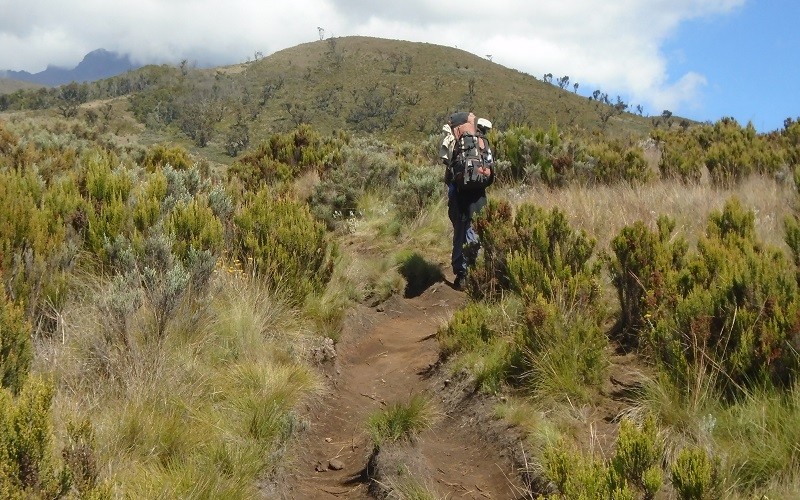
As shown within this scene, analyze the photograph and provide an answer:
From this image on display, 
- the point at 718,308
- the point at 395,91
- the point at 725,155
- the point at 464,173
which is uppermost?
the point at 395,91

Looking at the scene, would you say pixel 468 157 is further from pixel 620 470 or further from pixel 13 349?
pixel 13 349

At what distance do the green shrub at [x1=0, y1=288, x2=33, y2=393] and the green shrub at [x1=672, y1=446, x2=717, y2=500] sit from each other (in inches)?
122

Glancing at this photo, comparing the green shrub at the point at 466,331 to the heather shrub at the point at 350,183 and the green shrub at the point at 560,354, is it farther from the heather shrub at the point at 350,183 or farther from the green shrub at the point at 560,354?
the heather shrub at the point at 350,183

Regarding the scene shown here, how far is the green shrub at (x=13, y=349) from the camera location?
3073 millimetres

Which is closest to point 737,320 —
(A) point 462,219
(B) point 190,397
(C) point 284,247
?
(B) point 190,397

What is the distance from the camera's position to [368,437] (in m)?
4.46

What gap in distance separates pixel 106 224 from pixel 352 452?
2940 millimetres

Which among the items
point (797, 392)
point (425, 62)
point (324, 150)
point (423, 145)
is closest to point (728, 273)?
point (797, 392)

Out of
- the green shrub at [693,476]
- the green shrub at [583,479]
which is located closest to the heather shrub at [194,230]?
the green shrub at [583,479]

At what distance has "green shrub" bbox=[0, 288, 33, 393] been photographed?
307cm

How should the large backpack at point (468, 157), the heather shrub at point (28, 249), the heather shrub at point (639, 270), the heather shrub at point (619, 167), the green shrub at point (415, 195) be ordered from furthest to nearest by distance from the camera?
the green shrub at point (415, 195) < the heather shrub at point (619, 167) < the large backpack at point (468, 157) < the heather shrub at point (639, 270) < the heather shrub at point (28, 249)

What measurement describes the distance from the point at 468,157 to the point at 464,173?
0.67 ft

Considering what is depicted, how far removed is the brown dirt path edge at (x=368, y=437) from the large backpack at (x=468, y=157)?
177 cm

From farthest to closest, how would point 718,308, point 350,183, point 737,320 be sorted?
point 350,183
point 718,308
point 737,320
